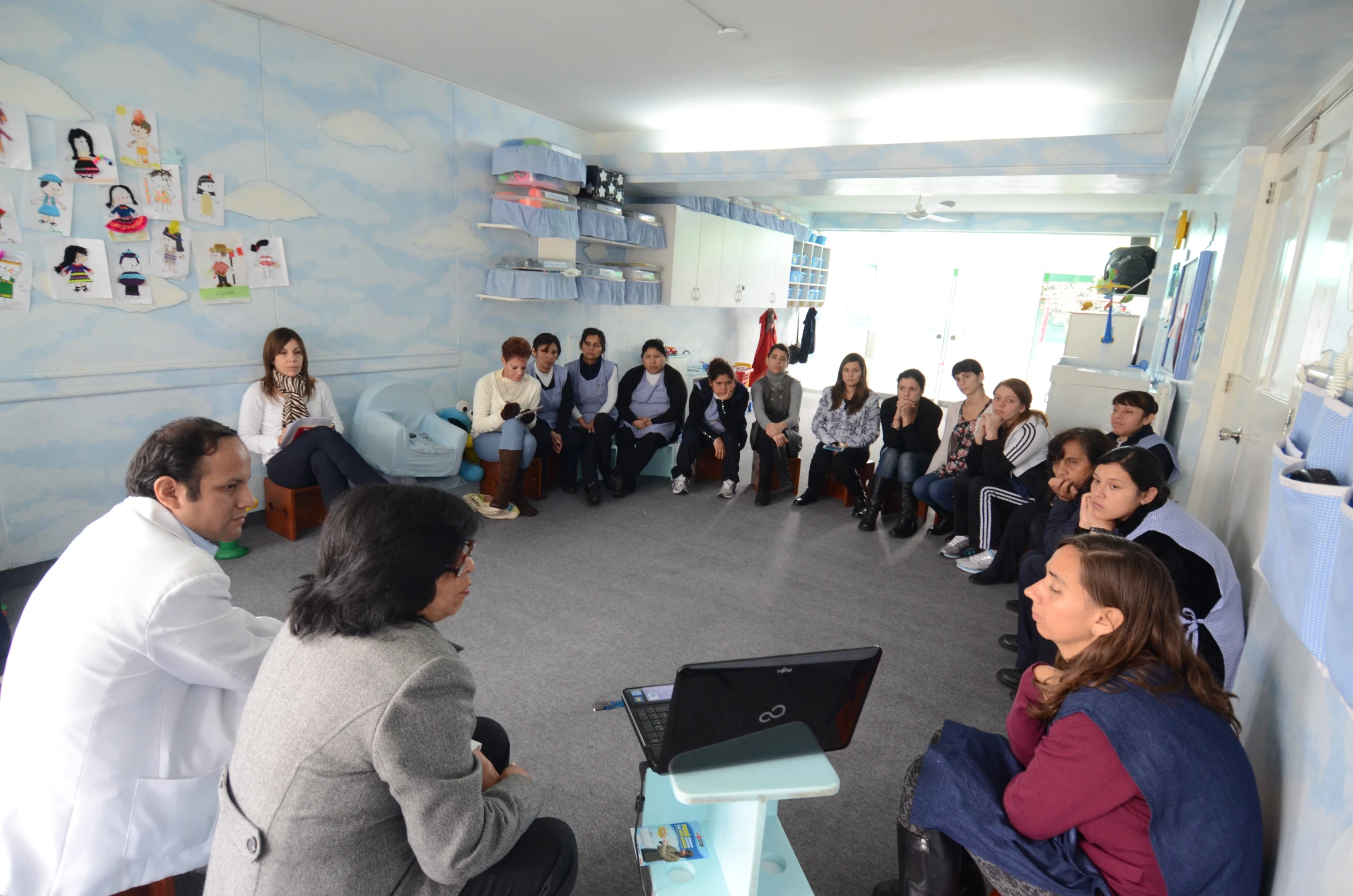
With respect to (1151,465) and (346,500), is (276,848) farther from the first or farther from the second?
(1151,465)

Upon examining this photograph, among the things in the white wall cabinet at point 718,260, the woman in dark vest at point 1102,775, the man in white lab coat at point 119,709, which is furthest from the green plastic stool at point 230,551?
the white wall cabinet at point 718,260

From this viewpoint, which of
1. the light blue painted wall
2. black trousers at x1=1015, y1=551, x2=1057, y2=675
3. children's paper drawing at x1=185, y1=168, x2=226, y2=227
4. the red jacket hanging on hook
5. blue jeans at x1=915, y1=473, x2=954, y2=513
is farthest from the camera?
the red jacket hanging on hook

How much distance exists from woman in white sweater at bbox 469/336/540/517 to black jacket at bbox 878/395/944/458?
231cm

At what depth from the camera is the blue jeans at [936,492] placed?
4.48 meters

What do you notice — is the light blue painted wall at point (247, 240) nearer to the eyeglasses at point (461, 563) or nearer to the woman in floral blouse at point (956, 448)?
the eyeglasses at point (461, 563)

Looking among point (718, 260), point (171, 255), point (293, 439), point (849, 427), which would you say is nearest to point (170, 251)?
point (171, 255)

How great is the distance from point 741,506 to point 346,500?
3.93 meters

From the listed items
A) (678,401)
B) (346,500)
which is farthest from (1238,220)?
(346,500)

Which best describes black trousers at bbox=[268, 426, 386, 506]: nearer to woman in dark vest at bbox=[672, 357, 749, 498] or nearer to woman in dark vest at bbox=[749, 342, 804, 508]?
woman in dark vest at bbox=[672, 357, 749, 498]

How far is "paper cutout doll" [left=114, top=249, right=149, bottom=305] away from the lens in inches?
130

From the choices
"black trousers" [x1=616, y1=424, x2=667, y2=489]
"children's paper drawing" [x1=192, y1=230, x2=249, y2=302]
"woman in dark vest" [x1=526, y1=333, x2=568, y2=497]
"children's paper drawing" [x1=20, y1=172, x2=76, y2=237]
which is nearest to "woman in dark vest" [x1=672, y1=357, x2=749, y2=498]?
"black trousers" [x1=616, y1=424, x2=667, y2=489]

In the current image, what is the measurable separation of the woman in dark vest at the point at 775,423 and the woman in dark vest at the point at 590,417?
40.3 inches

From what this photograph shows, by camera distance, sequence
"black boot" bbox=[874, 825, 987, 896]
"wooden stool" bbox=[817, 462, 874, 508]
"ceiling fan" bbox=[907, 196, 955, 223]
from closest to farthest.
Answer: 1. "black boot" bbox=[874, 825, 987, 896]
2. "wooden stool" bbox=[817, 462, 874, 508]
3. "ceiling fan" bbox=[907, 196, 955, 223]

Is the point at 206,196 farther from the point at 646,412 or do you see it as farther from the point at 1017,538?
the point at 1017,538
